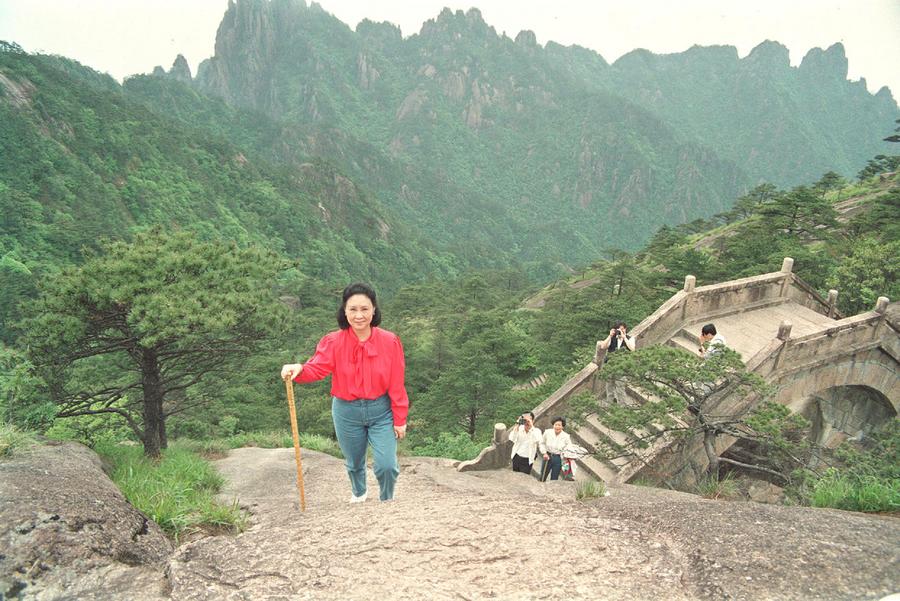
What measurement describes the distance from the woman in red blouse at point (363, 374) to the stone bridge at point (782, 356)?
4171 millimetres

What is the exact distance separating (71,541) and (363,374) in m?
2.02

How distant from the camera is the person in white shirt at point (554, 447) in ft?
24.4

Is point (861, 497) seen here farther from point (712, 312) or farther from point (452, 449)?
point (452, 449)

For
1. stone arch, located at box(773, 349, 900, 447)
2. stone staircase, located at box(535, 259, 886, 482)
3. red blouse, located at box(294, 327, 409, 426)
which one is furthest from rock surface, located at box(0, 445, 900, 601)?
stone arch, located at box(773, 349, 900, 447)

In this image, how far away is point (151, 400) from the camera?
860 centimetres

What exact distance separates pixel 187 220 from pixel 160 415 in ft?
Answer: 228

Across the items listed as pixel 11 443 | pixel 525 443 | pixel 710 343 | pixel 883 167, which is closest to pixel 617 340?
pixel 710 343

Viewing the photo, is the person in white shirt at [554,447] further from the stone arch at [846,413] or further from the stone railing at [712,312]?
the stone arch at [846,413]

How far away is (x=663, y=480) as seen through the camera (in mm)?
7402

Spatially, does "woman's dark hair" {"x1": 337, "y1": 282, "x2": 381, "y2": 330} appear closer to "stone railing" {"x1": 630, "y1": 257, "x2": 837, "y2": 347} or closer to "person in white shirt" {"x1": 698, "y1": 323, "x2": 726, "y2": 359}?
"person in white shirt" {"x1": 698, "y1": 323, "x2": 726, "y2": 359}

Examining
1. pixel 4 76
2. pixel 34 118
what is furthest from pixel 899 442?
pixel 4 76

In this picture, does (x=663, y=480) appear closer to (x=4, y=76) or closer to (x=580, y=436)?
(x=580, y=436)

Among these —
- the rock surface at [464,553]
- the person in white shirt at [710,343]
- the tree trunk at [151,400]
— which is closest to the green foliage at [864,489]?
the rock surface at [464,553]

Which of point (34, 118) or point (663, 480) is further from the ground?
point (34, 118)
